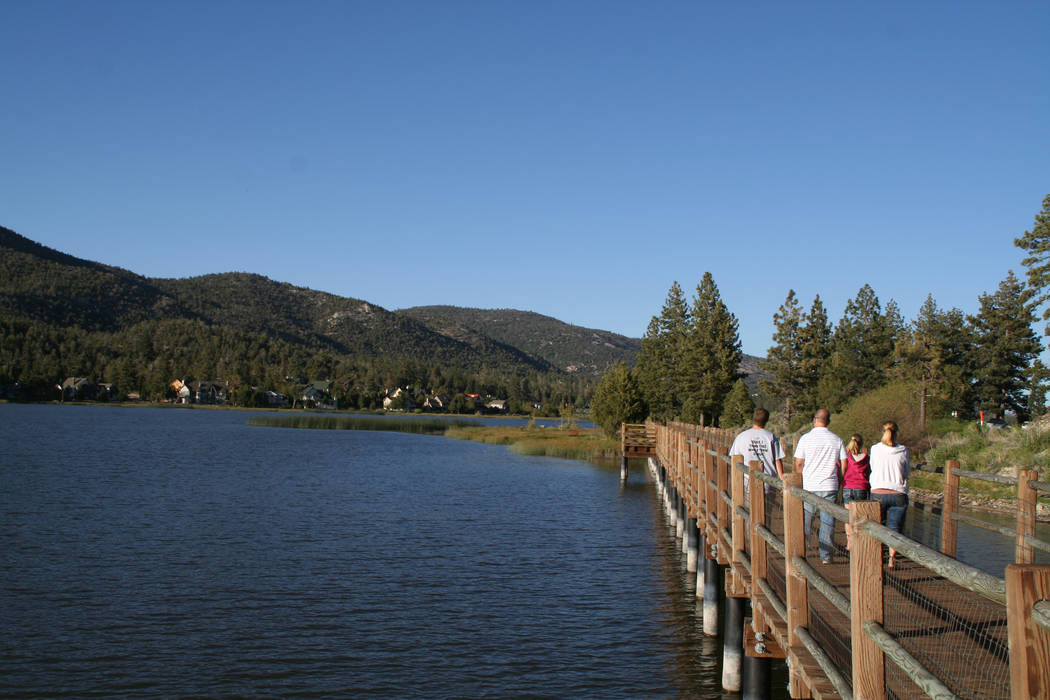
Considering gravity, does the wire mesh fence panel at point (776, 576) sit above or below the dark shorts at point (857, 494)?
below

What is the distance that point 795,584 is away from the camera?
6.17 meters

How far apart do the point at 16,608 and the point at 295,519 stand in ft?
38.6

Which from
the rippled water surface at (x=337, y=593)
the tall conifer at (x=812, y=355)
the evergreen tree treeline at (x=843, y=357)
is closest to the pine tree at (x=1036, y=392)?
the evergreen tree treeline at (x=843, y=357)

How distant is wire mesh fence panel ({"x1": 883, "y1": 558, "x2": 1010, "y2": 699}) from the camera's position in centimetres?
529

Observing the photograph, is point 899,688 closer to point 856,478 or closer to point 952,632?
point 952,632

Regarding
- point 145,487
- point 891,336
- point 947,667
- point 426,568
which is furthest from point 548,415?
point 947,667

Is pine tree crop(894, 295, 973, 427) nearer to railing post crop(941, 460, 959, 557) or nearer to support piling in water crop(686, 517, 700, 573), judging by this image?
support piling in water crop(686, 517, 700, 573)


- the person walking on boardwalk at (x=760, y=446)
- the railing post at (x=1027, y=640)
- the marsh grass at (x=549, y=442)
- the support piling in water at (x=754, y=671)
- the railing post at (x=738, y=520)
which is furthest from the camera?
the marsh grass at (x=549, y=442)

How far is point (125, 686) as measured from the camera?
1191cm

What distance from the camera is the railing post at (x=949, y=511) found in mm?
9922

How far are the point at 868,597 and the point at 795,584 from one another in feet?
5.82

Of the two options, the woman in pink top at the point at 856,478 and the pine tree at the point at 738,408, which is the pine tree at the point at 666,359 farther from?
the woman in pink top at the point at 856,478

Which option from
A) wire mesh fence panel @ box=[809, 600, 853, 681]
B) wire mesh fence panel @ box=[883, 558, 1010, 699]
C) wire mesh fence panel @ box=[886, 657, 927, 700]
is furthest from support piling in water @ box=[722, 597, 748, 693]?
wire mesh fence panel @ box=[886, 657, 927, 700]

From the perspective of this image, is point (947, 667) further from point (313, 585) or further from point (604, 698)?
point (313, 585)
